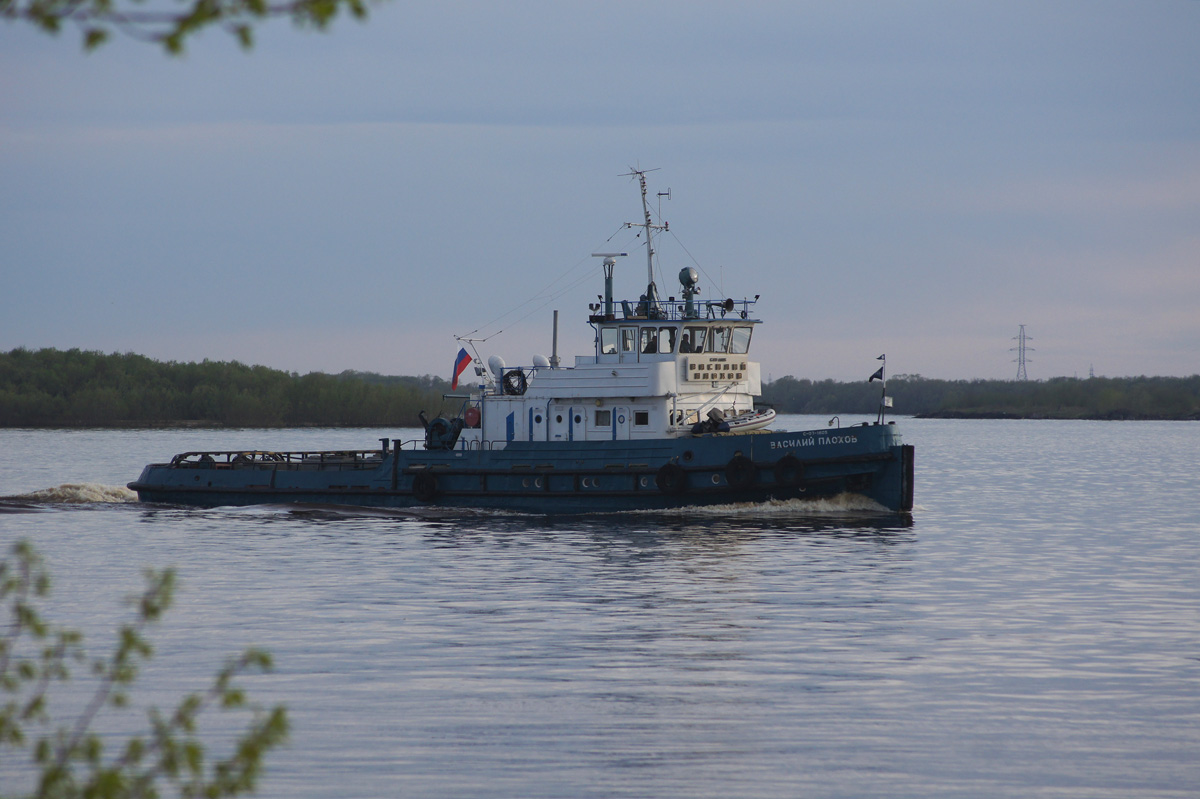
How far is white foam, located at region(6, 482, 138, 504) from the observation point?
36.1 meters

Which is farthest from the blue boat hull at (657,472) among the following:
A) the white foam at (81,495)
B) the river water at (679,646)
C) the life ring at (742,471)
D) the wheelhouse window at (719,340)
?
the white foam at (81,495)

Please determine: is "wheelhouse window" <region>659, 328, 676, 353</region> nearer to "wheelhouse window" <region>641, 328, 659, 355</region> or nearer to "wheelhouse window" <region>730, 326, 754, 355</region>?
"wheelhouse window" <region>641, 328, 659, 355</region>

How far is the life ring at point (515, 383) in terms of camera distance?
29.5 m

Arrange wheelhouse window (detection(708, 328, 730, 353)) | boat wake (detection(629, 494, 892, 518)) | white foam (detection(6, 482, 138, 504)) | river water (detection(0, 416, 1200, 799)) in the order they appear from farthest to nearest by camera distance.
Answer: white foam (detection(6, 482, 138, 504)) < wheelhouse window (detection(708, 328, 730, 353)) < boat wake (detection(629, 494, 892, 518)) < river water (detection(0, 416, 1200, 799))

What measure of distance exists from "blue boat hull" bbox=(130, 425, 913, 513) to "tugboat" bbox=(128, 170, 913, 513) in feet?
0.09

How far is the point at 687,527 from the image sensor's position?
87.2 ft

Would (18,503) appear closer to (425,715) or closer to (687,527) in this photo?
(687,527)

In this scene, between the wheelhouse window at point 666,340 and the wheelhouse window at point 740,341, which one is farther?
the wheelhouse window at point 740,341

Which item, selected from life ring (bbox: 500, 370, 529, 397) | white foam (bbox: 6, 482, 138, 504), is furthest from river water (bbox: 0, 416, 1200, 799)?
white foam (bbox: 6, 482, 138, 504)

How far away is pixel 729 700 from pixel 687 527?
14780 millimetres

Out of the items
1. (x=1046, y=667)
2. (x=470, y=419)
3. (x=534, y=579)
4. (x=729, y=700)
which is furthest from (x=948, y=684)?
(x=470, y=419)

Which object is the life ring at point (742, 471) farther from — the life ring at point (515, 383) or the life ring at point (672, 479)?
the life ring at point (515, 383)

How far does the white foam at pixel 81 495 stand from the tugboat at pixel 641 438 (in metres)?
10.4

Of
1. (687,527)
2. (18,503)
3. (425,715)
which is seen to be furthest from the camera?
(18,503)
